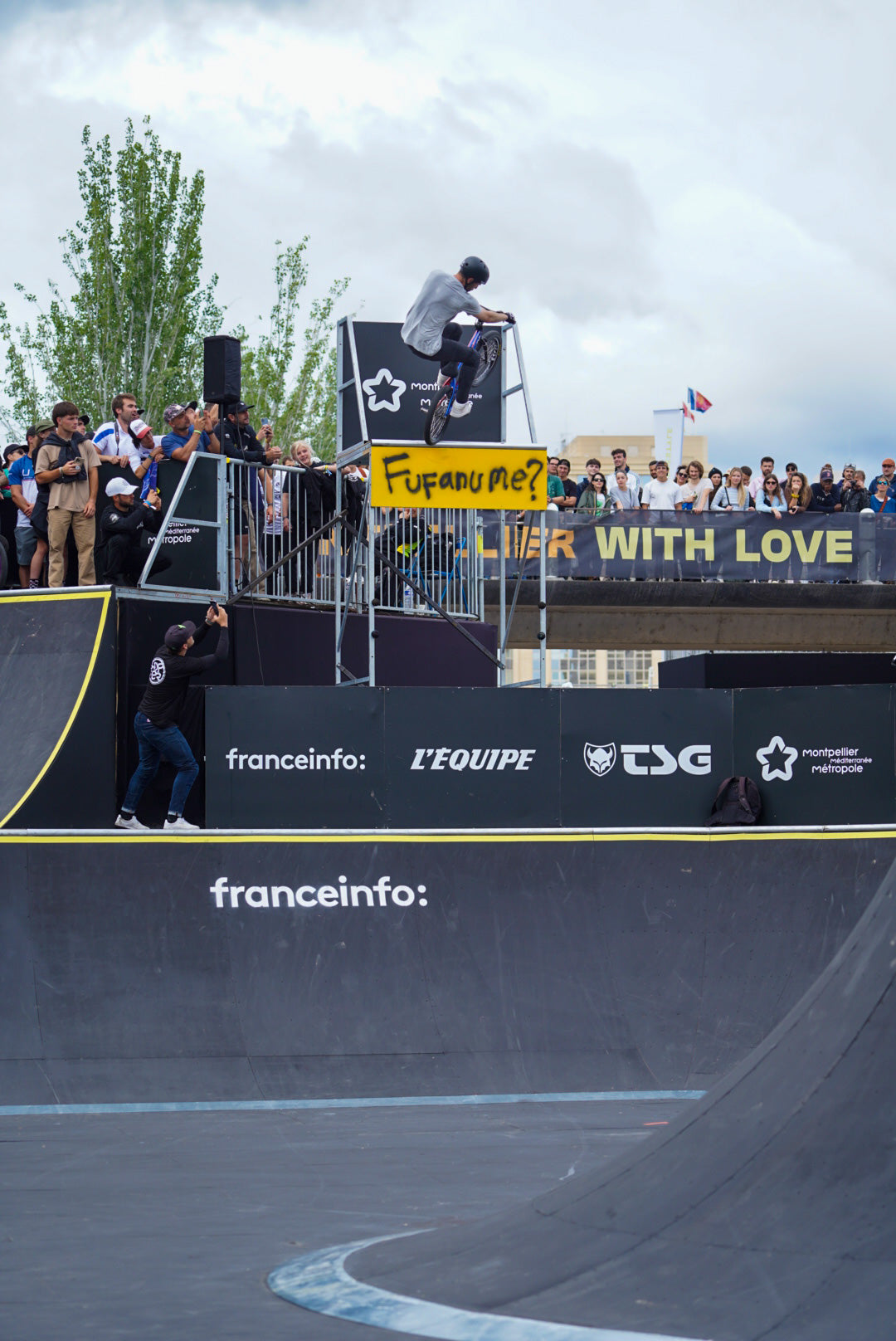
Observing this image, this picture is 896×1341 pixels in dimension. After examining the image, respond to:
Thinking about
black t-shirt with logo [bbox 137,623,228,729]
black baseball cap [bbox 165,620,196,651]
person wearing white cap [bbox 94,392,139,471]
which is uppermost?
person wearing white cap [bbox 94,392,139,471]

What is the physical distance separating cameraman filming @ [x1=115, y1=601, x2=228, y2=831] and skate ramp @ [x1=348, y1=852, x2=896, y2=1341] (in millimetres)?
7418

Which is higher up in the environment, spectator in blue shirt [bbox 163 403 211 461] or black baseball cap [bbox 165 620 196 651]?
spectator in blue shirt [bbox 163 403 211 461]

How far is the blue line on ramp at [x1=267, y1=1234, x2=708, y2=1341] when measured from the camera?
3.78 meters

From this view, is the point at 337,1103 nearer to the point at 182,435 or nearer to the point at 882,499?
the point at 182,435

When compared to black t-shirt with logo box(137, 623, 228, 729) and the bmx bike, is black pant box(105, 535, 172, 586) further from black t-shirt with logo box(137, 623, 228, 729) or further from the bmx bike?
the bmx bike

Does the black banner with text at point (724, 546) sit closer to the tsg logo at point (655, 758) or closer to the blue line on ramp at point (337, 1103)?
the tsg logo at point (655, 758)

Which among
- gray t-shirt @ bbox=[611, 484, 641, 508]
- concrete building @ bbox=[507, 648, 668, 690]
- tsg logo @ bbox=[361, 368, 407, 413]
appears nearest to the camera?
tsg logo @ bbox=[361, 368, 407, 413]

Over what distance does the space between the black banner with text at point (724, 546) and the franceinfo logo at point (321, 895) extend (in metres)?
13.6

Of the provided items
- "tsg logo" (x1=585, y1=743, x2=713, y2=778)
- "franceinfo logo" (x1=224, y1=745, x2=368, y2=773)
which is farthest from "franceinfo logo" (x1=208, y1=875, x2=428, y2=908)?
"tsg logo" (x1=585, y1=743, x2=713, y2=778)

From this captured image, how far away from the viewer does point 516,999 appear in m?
10.5

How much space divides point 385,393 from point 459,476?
72.8 inches

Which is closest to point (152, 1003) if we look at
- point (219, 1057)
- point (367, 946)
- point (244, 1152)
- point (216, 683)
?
point (219, 1057)

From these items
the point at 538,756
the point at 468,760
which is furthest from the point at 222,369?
the point at 538,756

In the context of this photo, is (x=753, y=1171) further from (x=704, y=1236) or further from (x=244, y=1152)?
(x=244, y=1152)
